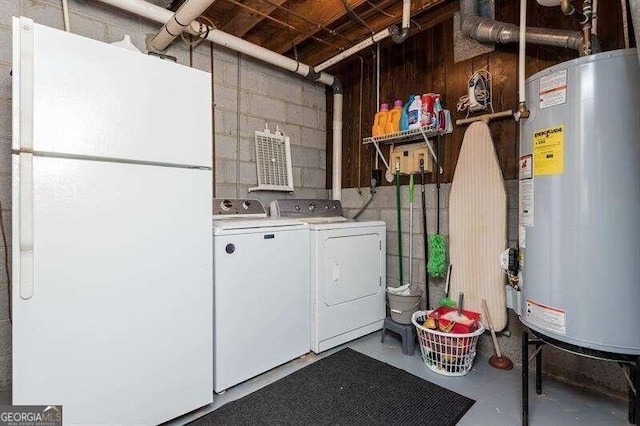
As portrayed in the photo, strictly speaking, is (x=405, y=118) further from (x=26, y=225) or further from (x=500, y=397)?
(x=26, y=225)

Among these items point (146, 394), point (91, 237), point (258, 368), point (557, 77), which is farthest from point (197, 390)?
point (557, 77)

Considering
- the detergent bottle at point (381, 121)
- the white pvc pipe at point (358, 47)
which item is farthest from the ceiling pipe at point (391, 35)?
the detergent bottle at point (381, 121)

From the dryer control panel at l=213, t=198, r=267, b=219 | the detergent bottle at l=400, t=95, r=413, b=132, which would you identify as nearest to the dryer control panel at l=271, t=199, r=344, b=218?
the dryer control panel at l=213, t=198, r=267, b=219

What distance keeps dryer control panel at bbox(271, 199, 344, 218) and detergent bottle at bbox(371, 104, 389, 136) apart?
740mm

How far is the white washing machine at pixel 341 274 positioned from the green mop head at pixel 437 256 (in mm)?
419

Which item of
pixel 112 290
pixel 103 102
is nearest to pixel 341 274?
pixel 112 290

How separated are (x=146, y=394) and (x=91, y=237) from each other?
0.76m

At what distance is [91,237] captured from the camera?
1325 mm

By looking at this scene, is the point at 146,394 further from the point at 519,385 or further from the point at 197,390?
the point at 519,385

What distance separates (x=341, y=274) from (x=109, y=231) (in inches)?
60.1

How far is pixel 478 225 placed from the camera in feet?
7.38

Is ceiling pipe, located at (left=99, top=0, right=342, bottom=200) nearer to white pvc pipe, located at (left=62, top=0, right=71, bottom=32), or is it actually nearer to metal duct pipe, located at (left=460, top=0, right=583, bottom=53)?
white pvc pipe, located at (left=62, top=0, right=71, bottom=32)

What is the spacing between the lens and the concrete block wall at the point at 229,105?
1828 millimetres

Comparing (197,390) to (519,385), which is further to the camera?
(519,385)
